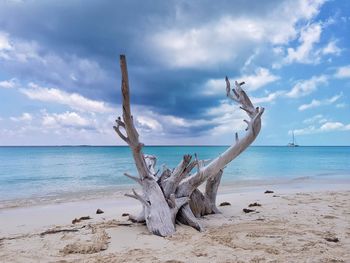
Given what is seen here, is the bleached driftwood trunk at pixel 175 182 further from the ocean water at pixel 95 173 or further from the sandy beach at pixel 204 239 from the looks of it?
the ocean water at pixel 95 173

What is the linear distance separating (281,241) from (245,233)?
2.29 feet

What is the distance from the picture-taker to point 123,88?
17.3 ft

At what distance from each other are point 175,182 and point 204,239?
1.70m

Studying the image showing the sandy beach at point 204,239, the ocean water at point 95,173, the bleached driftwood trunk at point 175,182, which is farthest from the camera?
the ocean water at point 95,173

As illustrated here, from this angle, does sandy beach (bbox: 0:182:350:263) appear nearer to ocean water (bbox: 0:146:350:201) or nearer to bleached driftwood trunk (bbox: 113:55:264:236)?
bleached driftwood trunk (bbox: 113:55:264:236)

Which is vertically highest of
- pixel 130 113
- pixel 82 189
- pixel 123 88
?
pixel 123 88

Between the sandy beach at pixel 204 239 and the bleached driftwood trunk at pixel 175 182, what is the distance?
0.90 feet

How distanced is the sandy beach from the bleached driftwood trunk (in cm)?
27

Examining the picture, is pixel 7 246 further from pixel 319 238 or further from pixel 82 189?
pixel 82 189

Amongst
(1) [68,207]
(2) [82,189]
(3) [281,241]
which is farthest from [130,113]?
(2) [82,189]

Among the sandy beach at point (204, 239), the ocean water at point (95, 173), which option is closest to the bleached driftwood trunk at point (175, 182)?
the sandy beach at point (204, 239)

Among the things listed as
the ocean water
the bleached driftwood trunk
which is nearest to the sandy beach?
the bleached driftwood trunk

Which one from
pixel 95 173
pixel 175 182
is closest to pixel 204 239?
pixel 175 182

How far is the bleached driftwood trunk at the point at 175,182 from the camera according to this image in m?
5.62
